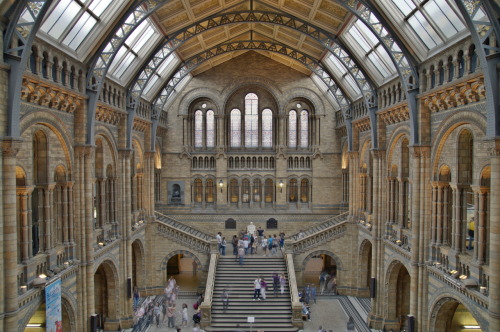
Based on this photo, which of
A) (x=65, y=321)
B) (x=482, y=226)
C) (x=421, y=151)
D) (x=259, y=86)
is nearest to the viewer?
(x=482, y=226)

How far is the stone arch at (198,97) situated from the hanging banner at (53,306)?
22.2m

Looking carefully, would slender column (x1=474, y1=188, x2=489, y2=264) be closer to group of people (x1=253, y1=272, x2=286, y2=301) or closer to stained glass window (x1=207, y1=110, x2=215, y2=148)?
group of people (x1=253, y1=272, x2=286, y2=301)

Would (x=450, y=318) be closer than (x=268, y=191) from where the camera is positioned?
Yes

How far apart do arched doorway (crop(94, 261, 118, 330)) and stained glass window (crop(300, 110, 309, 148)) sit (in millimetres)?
19808

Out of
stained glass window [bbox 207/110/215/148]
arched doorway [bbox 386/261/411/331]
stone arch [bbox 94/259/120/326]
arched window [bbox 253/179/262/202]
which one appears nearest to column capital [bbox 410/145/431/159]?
arched doorway [bbox 386/261/411/331]

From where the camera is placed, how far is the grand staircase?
22.7 metres

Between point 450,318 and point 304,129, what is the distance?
2160cm

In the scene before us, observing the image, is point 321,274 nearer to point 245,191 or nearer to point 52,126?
point 245,191

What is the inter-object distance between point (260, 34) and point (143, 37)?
10.3 m

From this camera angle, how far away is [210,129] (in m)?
36.0

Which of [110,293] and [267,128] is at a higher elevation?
[267,128]

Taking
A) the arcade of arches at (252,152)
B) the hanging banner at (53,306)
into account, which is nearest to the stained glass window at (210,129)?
the arcade of arches at (252,152)

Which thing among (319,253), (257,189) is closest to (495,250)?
(319,253)

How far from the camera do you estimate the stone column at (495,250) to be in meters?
12.1
